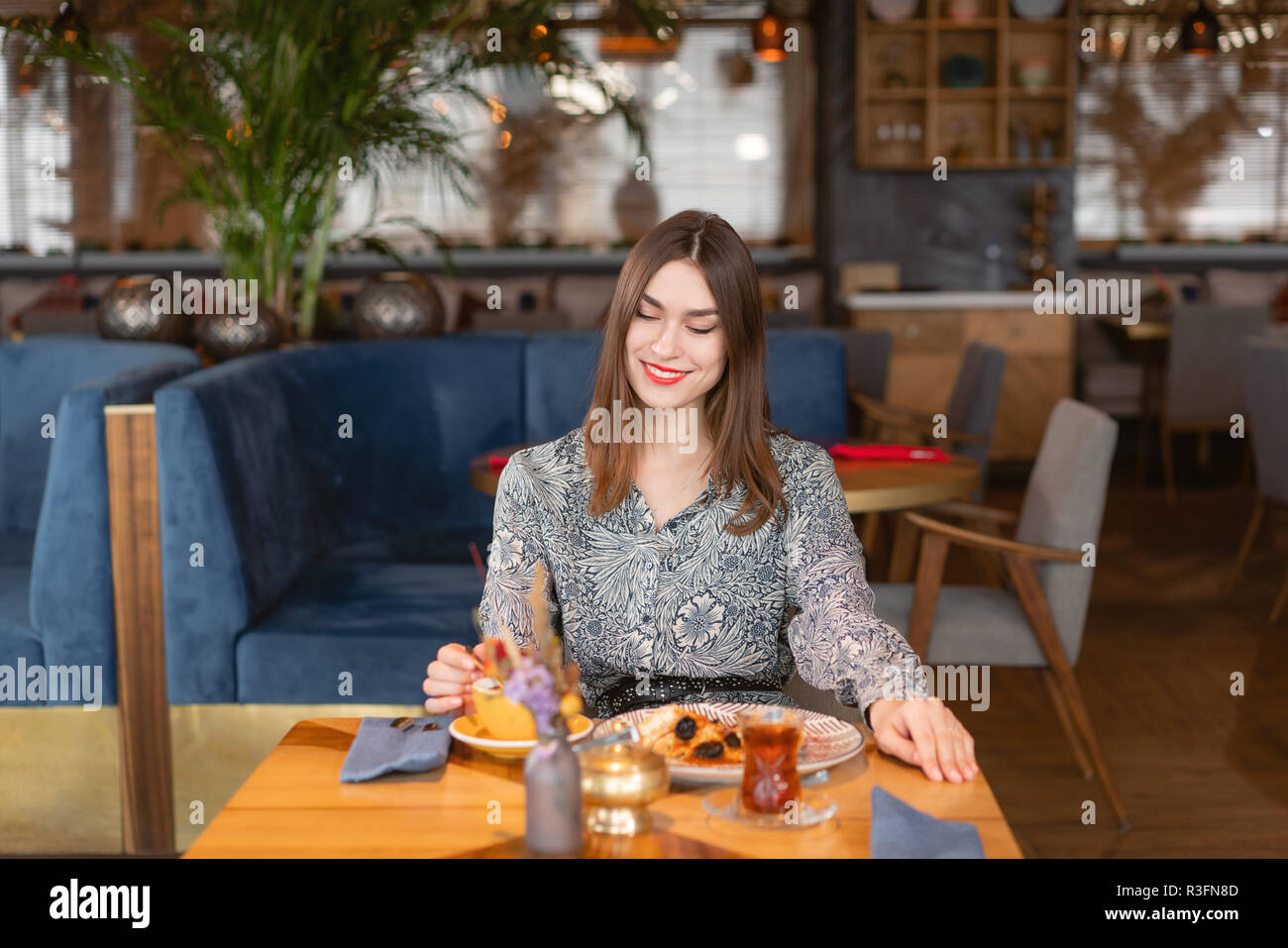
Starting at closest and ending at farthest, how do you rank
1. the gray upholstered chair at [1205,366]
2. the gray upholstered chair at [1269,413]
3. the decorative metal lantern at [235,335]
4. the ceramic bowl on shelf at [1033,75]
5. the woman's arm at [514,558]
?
the woman's arm at [514,558]
the decorative metal lantern at [235,335]
the gray upholstered chair at [1269,413]
the gray upholstered chair at [1205,366]
the ceramic bowl on shelf at [1033,75]

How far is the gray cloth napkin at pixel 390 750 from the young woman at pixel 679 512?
0.34 m

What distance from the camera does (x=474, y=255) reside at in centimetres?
869

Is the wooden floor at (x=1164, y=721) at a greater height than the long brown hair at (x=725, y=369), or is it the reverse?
the long brown hair at (x=725, y=369)

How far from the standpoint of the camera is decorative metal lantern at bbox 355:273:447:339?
4.28m

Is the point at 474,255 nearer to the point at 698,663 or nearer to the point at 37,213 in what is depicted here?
the point at 37,213

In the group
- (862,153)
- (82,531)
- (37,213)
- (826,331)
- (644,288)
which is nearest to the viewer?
(644,288)

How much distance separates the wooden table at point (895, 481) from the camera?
2.85m

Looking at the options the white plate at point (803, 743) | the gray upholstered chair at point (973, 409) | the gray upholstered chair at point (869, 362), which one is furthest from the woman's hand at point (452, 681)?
the gray upholstered chair at point (869, 362)

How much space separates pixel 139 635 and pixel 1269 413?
344 cm

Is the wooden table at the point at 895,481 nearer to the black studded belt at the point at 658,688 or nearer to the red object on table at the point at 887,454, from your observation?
the red object on table at the point at 887,454

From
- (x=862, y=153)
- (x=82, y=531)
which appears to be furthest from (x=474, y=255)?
(x=82, y=531)

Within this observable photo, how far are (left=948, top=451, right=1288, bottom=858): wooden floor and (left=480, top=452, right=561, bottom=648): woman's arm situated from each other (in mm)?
1455

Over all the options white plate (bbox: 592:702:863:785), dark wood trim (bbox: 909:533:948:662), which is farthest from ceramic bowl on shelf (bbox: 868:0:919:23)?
white plate (bbox: 592:702:863:785)
